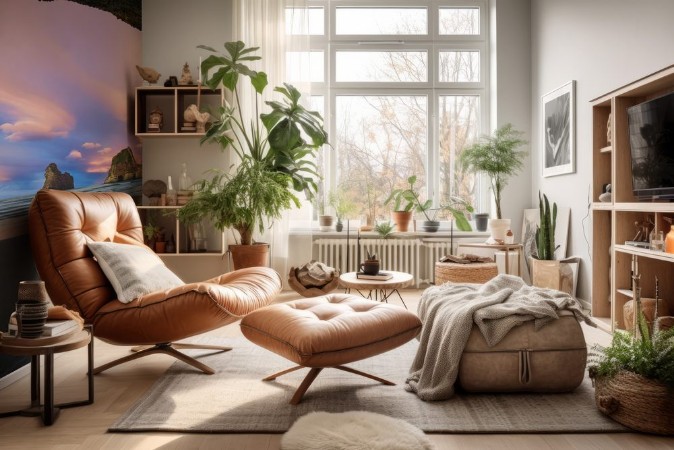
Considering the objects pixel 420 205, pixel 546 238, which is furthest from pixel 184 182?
pixel 546 238

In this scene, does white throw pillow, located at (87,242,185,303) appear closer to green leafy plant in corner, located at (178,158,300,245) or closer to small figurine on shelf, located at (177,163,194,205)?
green leafy plant in corner, located at (178,158,300,245)

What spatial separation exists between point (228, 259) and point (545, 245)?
290 centimetres

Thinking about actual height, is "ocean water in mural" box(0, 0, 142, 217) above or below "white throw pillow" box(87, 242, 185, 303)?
above

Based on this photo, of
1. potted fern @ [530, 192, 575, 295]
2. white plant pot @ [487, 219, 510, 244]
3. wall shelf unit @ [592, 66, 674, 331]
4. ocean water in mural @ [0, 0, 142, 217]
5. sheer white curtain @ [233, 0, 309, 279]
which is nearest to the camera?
ocean water in mural @ [0, 0, 142, 217]

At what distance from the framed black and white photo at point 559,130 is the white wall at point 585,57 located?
0.16ft

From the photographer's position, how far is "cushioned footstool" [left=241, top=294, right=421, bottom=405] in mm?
2217

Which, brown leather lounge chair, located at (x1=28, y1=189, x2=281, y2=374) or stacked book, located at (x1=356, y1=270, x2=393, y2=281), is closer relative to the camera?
brown leather lounge chair, located at (x1=28, y1=189, x2=281, y2=374)

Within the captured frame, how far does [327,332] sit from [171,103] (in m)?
3.77

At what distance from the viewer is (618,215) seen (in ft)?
11.7

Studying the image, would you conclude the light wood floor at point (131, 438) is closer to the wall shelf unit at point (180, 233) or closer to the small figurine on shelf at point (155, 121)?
the wall shelf unit at point (180, 233)

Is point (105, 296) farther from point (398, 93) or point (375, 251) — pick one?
point (398, 93)

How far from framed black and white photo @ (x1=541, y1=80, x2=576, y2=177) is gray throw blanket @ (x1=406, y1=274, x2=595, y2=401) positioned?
225 centimetres

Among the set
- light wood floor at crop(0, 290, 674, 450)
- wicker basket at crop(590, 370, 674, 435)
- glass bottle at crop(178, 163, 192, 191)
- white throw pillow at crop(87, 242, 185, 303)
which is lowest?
light wood floor at crop(0, 290, 674, 450)

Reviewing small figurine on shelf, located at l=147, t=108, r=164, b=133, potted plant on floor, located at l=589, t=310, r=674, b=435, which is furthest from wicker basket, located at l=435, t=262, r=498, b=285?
small figurine on shelf, located at l=147, t=108, r=164, b=133
